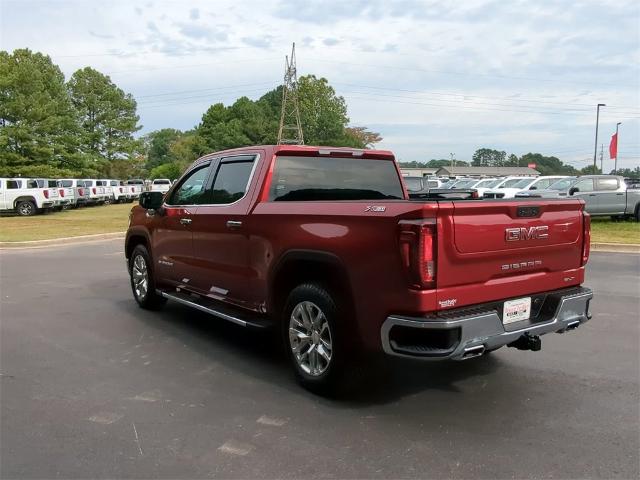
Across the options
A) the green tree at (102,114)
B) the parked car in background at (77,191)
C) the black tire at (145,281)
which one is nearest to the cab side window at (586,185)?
the black tire at (145,281)

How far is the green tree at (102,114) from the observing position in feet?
176

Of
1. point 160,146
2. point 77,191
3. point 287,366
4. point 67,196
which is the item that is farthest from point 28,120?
point 160,146

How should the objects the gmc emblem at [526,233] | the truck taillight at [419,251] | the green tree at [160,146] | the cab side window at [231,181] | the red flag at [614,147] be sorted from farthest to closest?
the green tree at [160,146] < the red flag at [614,147] < the cab side window at [231,181] < the gmc emblem at [526,233] < the truck taillight at [419,251]

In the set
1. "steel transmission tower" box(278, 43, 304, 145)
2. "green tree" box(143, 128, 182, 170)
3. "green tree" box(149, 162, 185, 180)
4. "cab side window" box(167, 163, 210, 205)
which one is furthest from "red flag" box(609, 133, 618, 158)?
"green tree" box(143, 128, 182, 170)

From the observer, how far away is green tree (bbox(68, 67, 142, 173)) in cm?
5369

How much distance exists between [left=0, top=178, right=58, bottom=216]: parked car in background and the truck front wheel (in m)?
24.5

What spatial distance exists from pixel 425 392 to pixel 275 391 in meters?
1.17

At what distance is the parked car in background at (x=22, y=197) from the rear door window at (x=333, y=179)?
23.9 meters

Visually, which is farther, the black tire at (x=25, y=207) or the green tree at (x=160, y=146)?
the green tree at (x=160, y=146)

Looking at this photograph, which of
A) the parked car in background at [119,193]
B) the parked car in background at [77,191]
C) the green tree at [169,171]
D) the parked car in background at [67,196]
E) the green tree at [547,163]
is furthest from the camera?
the green tree at [547,163]

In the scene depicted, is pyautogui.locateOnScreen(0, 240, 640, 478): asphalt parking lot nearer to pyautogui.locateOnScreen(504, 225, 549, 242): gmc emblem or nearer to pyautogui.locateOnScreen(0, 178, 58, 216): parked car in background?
pyautogui.locateOnScreen(504, 225, 549, 242): gmc emblem

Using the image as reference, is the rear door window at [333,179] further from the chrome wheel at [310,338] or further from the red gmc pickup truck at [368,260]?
the chrome wheel at [310,338]

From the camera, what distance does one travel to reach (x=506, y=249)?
12.7 feet

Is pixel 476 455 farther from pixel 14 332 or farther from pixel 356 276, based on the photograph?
pixel 14 332
